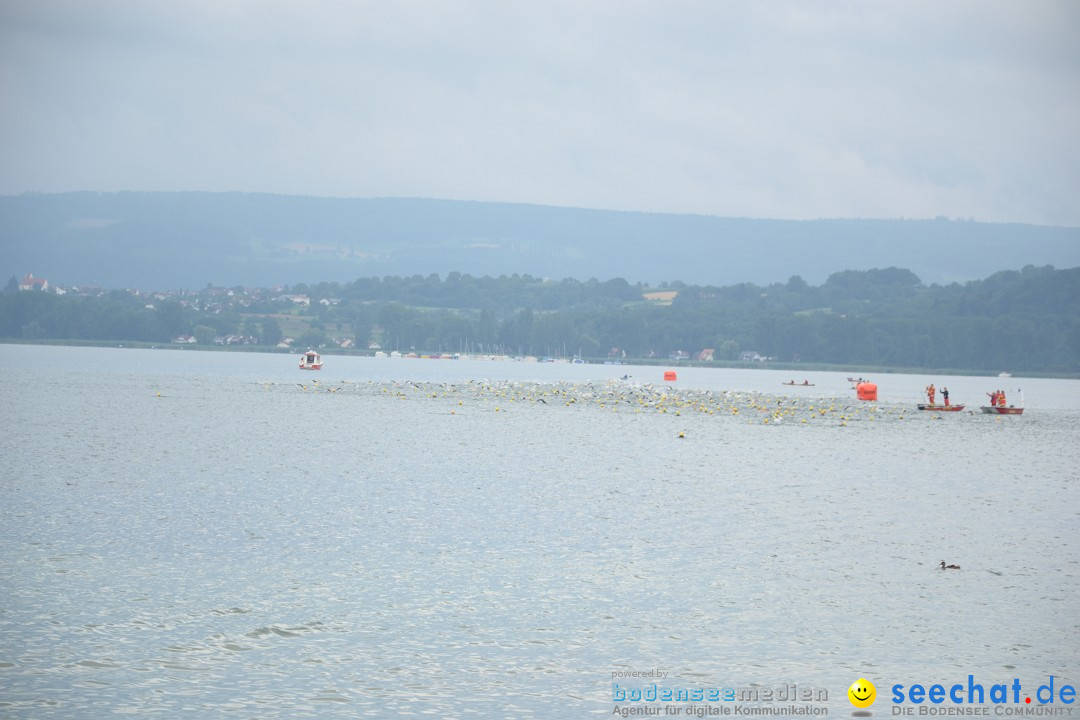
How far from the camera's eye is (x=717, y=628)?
1964 centimetres

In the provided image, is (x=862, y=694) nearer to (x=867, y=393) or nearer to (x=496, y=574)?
(x=496, y=574)

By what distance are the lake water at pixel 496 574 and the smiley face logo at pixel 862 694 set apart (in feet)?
0.52

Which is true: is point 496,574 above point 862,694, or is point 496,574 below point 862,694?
above

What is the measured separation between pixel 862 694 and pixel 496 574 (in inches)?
345

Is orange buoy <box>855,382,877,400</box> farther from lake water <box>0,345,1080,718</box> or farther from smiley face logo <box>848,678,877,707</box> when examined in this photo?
smiley face logo <box>848,678,877,707</box>

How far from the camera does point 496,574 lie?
23328mm

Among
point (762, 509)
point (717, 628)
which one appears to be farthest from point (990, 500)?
point (717, 628)

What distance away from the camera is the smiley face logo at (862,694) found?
52.4 feet

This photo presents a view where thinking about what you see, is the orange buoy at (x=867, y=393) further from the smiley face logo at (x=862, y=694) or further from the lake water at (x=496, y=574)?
the smiley face logo at (x=862, y=694)

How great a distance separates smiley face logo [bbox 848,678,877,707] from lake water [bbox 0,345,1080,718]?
0.52 feet

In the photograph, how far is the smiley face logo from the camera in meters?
16.0

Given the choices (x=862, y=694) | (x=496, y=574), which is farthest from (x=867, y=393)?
(x=862, y=694)

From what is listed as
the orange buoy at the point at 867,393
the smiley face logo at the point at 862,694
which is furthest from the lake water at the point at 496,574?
the orange buoy at the point at 867,393

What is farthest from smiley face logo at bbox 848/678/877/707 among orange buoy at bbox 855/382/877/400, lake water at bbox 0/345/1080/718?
orange buoy at bbox 855/382/877/400
